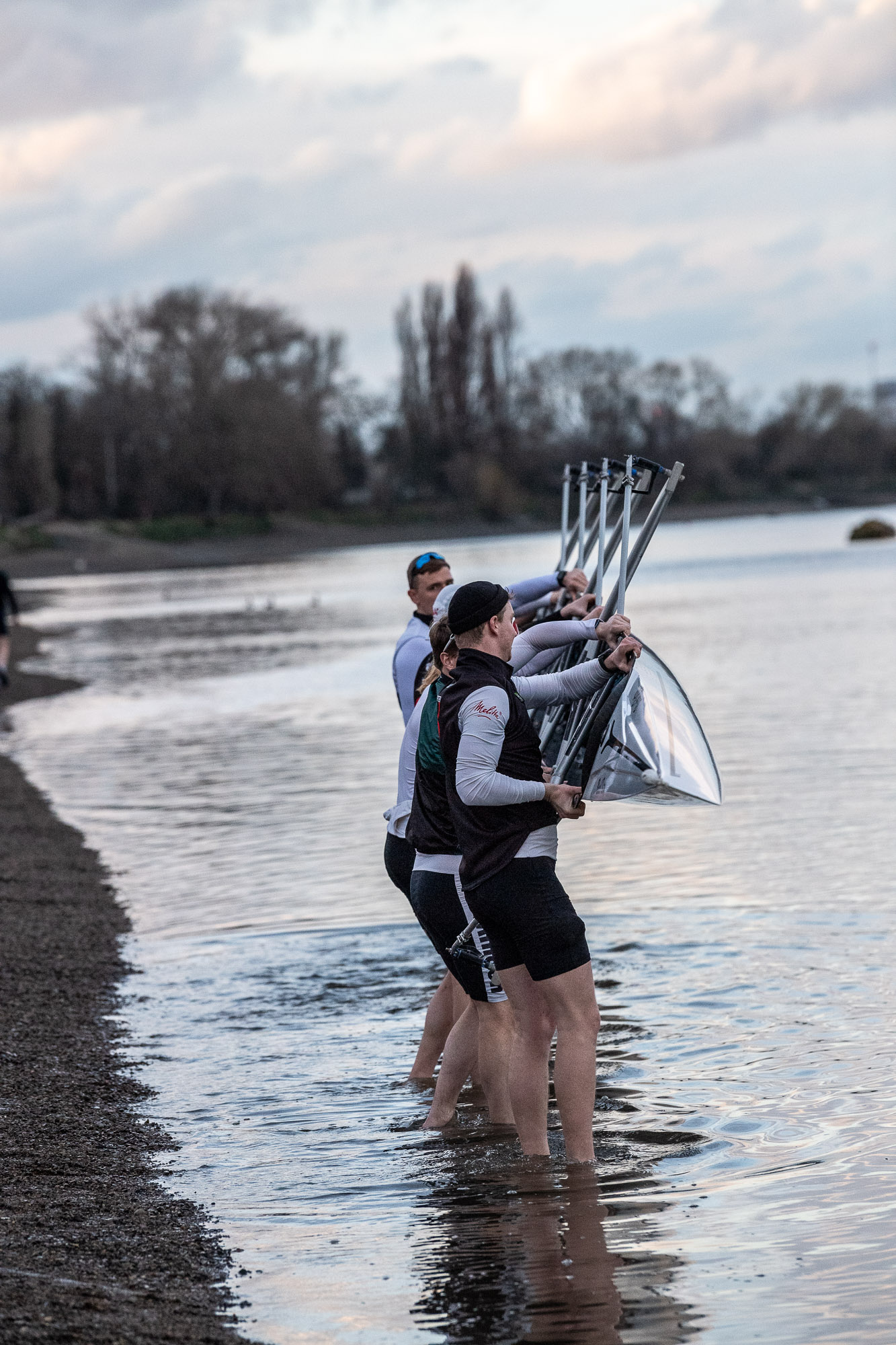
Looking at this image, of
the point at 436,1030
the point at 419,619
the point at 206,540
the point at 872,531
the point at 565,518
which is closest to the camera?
the point at 419,619

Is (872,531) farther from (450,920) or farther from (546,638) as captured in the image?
(450,920)

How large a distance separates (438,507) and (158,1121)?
100492 mm

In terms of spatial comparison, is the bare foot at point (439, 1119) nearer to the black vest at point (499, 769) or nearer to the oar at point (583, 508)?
the black vest at point (499, 769)

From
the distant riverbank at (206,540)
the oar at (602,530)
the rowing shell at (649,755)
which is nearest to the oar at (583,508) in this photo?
the oar at (602,530)

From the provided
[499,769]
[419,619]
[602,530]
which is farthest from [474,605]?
[602,530]

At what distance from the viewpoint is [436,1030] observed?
6273 millimetres

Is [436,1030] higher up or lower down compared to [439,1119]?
higher up

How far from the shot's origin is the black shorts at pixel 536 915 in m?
4.80

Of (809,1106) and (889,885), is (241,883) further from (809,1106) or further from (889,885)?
(809,1106)

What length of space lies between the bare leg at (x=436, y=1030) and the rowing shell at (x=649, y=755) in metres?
1.15

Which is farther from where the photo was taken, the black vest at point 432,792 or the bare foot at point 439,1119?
the bare foot at point 439,1119

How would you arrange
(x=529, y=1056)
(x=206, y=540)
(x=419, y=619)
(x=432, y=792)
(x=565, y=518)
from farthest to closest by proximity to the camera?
1. (x=206, y=540)
2. (x=565, y=518)
3. (x=419, y=619)
4. (x=432, y=792)
5. (x=529, y=1056)

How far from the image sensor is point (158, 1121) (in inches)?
240

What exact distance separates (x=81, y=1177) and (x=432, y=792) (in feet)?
5.48
